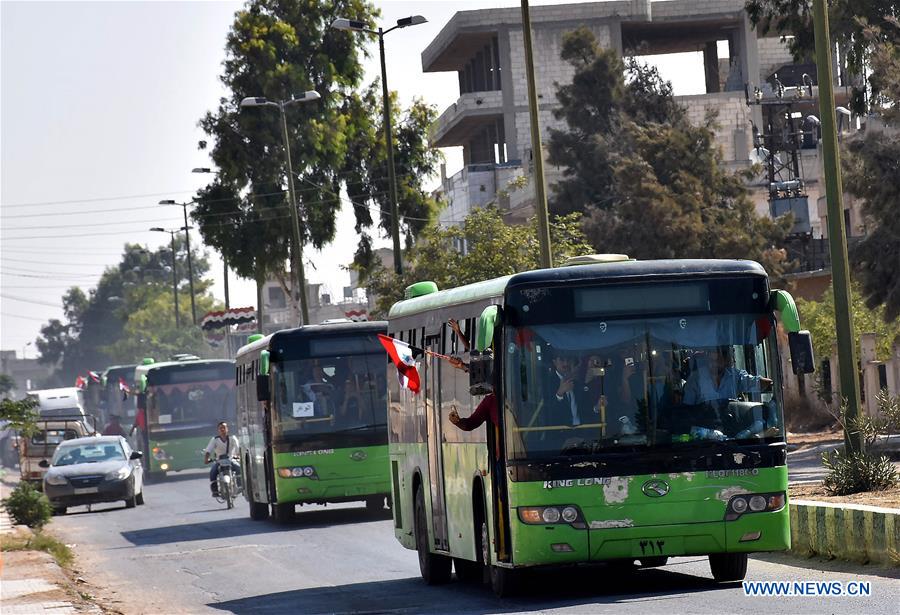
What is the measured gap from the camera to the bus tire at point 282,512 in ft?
93.3

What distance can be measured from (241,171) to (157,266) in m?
104

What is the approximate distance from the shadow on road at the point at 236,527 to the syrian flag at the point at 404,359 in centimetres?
1014

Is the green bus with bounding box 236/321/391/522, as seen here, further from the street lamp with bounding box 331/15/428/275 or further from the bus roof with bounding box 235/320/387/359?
the street lamp with bounding box 331/15/428/275

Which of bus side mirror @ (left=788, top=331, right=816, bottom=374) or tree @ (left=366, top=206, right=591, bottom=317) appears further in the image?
tree @ (left=366, top=206, right=591, bottom=317)

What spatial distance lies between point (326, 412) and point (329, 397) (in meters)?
0.23

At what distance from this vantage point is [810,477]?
88.0 feet

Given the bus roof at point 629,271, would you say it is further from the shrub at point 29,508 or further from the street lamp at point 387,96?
the street lamp at point 387,96

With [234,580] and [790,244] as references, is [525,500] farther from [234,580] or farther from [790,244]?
[790,244]

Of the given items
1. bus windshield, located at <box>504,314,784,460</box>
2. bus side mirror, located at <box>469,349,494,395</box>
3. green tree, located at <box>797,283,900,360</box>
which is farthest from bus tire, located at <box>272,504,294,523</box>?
green tree, located at <box>797,283,900,360</box>

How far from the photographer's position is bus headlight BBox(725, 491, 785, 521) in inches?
536

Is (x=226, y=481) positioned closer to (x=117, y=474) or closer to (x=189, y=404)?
(x=117, y=474)

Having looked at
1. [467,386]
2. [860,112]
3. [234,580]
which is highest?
[860,112]

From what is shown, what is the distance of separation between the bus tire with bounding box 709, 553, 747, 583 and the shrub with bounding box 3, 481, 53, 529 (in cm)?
1740

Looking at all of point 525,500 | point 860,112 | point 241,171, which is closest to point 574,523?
point 525,500
